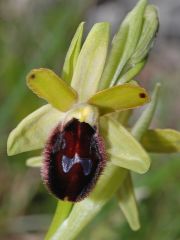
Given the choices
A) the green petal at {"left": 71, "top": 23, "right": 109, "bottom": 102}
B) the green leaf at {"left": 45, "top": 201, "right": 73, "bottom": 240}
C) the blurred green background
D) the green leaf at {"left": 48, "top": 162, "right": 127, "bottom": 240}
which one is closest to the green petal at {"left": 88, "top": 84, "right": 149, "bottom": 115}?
the green petal at {"left": 71, "top": 23, "right": 109, "bottom": 102}

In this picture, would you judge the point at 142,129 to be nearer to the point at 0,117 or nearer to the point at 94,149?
the point at 94,149

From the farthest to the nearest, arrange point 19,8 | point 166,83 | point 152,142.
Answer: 1. point 19,8
2. point 166,83
3. point 152,142

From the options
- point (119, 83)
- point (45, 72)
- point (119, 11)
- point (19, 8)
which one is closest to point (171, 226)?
point (119, 83)

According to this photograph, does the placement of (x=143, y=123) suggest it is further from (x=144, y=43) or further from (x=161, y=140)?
(x=144, y=43)

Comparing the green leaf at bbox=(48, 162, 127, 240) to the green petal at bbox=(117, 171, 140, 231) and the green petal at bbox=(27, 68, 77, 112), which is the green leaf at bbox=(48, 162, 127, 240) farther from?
the green petal at bbox=(27, 68, 77, 112)

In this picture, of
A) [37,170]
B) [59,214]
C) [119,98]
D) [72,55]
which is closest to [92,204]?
[59,214]

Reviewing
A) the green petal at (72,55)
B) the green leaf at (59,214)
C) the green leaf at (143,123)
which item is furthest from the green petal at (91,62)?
the green leaf at (59,214)

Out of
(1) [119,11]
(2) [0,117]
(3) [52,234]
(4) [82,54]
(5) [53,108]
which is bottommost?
(1) [119,11]

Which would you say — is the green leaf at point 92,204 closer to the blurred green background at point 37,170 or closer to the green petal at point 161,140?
the green petal at point 161,140
